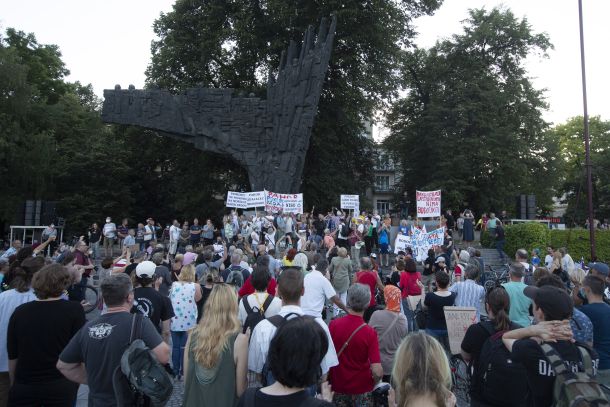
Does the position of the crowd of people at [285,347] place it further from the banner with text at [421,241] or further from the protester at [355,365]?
the banner with text at [421,241]

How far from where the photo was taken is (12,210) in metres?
28.1

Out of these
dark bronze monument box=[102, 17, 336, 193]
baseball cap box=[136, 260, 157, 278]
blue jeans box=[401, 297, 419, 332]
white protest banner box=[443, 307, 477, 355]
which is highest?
dark bronze monument box=[102, 17, 336, 193]

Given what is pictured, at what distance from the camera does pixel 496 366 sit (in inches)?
135

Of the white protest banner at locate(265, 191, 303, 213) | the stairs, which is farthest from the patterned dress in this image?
the stairs

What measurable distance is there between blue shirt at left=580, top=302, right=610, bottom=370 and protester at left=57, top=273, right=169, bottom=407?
358 cm

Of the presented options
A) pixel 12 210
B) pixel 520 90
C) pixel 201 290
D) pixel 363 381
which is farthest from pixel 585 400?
pixel 520 90

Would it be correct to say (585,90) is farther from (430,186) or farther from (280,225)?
(430,186)

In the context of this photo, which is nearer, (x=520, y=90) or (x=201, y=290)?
(x=201, y=290)

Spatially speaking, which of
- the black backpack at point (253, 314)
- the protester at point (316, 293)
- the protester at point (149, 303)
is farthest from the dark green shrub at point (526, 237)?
the protester at point (149, 303)

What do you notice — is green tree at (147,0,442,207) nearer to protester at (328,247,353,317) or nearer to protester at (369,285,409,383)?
protester at (328,247,353,317)

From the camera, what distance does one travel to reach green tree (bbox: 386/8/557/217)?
100 ft

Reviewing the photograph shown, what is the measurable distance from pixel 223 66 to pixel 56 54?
15263mm

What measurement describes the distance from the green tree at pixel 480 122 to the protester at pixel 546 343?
2716 centimetres

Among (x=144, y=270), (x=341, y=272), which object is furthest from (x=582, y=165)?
(x=144, y=270)
